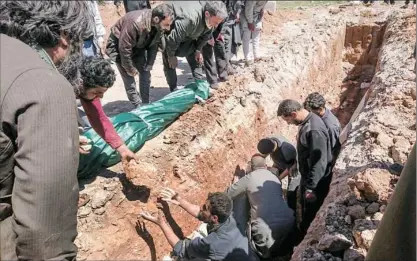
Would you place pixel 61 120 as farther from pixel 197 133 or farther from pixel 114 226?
pixel 197 133

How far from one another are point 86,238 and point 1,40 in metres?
2.69

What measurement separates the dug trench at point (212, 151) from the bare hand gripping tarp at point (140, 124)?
0.39ft

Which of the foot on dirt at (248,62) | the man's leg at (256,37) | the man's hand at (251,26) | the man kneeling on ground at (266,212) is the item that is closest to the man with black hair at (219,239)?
the man kneeling on ground at (266,212)

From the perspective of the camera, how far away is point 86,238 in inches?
Result: 147

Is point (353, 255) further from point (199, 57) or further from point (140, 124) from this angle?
point (199, 57)

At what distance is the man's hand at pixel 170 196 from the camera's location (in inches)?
164

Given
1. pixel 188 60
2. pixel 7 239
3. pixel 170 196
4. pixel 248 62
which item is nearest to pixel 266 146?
pixel 170 196

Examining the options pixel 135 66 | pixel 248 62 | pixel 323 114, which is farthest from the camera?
pixel 248 62

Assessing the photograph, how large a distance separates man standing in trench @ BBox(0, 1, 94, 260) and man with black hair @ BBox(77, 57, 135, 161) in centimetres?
139

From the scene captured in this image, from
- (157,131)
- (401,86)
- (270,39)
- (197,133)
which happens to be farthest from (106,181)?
(270,39)

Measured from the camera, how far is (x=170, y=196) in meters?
4.21

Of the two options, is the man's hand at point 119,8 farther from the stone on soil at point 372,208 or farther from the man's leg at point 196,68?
the stone on soil at point 372,208

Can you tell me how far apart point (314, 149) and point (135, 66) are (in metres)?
2.72

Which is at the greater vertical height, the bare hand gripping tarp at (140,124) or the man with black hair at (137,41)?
the man with black hair at (137,41)
